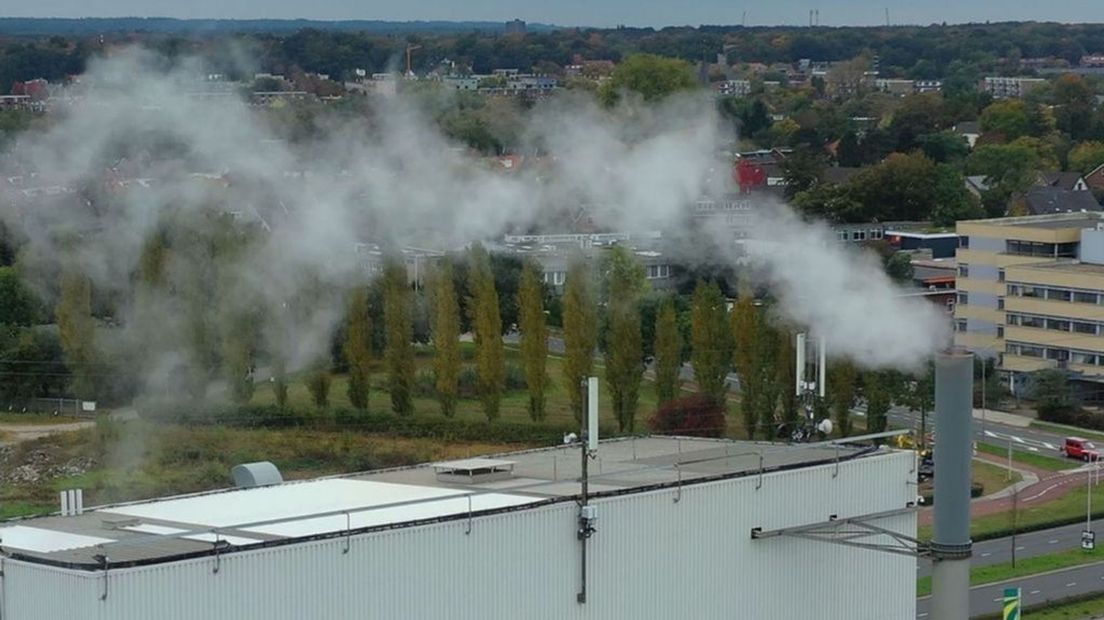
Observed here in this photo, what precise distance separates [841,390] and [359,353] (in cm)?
819

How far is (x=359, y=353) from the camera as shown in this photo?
36531mm

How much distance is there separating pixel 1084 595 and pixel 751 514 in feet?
28.2

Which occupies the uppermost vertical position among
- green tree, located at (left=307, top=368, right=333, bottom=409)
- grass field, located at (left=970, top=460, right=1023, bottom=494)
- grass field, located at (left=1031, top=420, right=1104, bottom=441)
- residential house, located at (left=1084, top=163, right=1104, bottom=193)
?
residential house, located at (left=1084, top=163, right=1104, bottom=193)

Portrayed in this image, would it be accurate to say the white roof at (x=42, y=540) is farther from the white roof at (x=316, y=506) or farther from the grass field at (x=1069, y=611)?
the grass field at (x=1069, y=611)

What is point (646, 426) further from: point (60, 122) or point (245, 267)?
point (60, 122)

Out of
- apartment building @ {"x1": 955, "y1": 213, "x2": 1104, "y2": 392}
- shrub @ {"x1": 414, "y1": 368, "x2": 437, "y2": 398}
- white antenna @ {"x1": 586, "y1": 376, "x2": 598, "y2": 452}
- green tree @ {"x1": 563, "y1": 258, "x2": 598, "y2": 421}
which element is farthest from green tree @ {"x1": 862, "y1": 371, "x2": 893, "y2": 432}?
white antenna @ {"x1": 586, "y1": 376, "x2": 598, "y2": 452}

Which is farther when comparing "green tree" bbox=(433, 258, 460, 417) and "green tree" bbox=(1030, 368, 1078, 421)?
"green tree" bbox=(1030, 368, 1078, 421)

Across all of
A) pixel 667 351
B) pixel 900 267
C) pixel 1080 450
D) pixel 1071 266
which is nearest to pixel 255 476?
pixel 667 351

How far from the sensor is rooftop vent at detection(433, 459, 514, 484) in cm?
1995

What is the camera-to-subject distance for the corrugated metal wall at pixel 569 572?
15625 mm

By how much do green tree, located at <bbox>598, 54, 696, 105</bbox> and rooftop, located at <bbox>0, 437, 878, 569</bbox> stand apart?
46921mm

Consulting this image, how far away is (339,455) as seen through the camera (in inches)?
1348

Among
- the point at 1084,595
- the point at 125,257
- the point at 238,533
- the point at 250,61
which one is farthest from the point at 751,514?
the point at 250,61

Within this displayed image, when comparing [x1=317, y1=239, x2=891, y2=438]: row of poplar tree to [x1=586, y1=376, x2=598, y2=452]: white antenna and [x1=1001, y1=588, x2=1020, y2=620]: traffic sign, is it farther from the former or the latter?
[x1=586, y1=376, x2=598, y2=452]: white antenna
